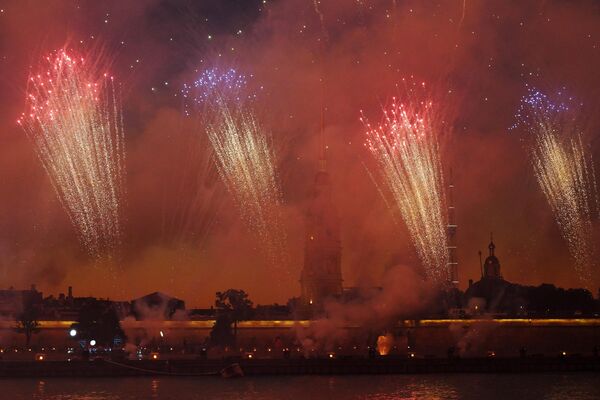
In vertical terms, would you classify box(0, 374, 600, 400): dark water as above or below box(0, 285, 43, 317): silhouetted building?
Result: below

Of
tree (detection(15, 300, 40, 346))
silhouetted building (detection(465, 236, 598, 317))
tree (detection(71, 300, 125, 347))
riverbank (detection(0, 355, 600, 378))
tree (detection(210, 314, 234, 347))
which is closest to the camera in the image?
riverbank (detection(0, 355, 600, 378))

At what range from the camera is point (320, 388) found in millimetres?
60375

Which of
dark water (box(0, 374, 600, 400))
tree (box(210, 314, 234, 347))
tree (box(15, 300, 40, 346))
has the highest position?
tree (box(15, 300, 40, 346))

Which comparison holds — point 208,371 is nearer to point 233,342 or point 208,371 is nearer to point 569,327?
point 233,342

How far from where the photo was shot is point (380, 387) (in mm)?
59969

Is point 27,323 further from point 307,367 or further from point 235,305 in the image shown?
point 307,367

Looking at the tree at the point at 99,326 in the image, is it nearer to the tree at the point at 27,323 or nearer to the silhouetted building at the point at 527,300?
the tree at the point at 27,323

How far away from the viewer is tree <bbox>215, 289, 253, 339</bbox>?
10612cm

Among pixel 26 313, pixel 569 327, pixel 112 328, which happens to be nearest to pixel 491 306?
pixel 569 327

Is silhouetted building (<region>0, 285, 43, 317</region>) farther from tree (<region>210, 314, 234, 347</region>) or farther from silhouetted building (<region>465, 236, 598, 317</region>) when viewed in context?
silhouetted building (<region>465, 236, 598, 317</region>)

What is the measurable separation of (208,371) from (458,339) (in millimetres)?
36852

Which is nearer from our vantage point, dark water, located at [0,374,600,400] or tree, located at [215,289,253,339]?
dark water, located at [0,374,600,400]

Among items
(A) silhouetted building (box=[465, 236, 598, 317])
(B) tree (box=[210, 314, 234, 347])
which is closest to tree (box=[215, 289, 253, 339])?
(B) tree (box=[210, 314, 234, 347])

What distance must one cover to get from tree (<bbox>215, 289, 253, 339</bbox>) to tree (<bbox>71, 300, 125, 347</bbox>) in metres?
12.1
